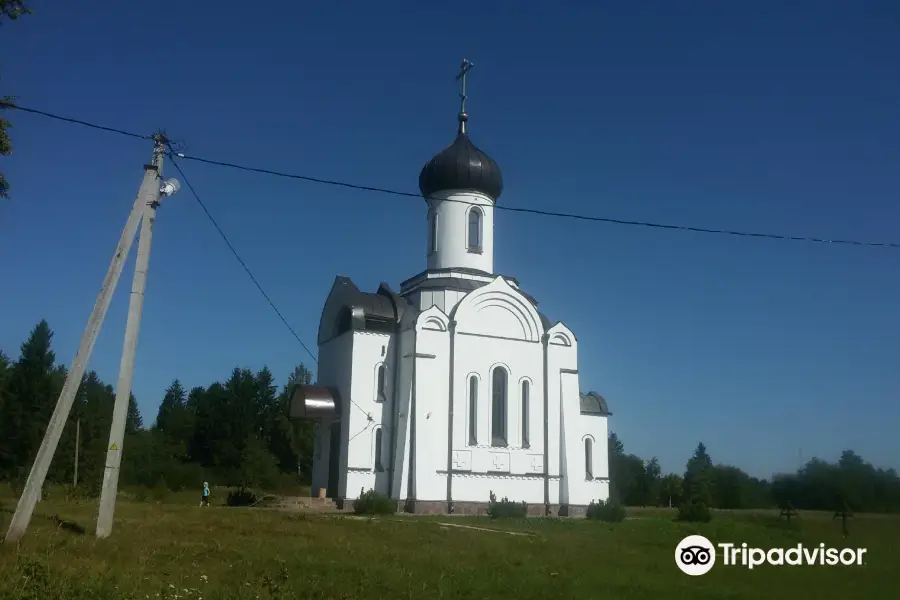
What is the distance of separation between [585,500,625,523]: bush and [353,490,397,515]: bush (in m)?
5.88

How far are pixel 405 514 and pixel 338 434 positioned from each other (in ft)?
14.6

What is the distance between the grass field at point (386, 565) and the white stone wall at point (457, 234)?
1383 cm

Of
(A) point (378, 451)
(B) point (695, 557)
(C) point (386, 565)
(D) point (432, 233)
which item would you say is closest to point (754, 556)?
(B) point (695, 557)

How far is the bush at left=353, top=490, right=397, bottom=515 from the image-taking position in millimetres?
20625

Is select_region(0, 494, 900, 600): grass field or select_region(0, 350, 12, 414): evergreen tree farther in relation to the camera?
select_region(0, 350, 12, 414): evergreen tree

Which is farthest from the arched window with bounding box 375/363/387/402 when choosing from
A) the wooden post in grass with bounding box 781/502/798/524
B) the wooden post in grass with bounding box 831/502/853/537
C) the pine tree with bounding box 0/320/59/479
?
the pine tree with bounding box 0/320/59/479

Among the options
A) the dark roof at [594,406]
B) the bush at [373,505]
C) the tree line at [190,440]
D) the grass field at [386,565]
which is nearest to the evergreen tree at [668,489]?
the tree line at [190,440]

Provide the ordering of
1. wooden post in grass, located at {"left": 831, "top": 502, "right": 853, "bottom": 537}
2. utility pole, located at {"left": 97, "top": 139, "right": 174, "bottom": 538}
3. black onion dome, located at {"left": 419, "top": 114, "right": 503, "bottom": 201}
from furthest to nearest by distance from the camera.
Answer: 1. black onion dome, located at {"left": 419, "top": 114, "right": 503, "bottom": 201}
2. utility pole, located at {"left": 97, "top": 139, "right": 174, "bottom": 538}
3. wooden post in grass, located at {"left": 831, "top": 502, "right": 853, "bottom": 537}

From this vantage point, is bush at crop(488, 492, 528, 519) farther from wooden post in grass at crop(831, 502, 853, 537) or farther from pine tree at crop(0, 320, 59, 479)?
pine tree at crop(0, 320, 59, 479)

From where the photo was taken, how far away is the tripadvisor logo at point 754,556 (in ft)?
32.8

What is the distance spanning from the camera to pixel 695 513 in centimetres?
2031

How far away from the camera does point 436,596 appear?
343 inches

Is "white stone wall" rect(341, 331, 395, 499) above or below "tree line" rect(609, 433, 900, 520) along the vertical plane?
above

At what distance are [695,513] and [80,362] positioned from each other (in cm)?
1567
